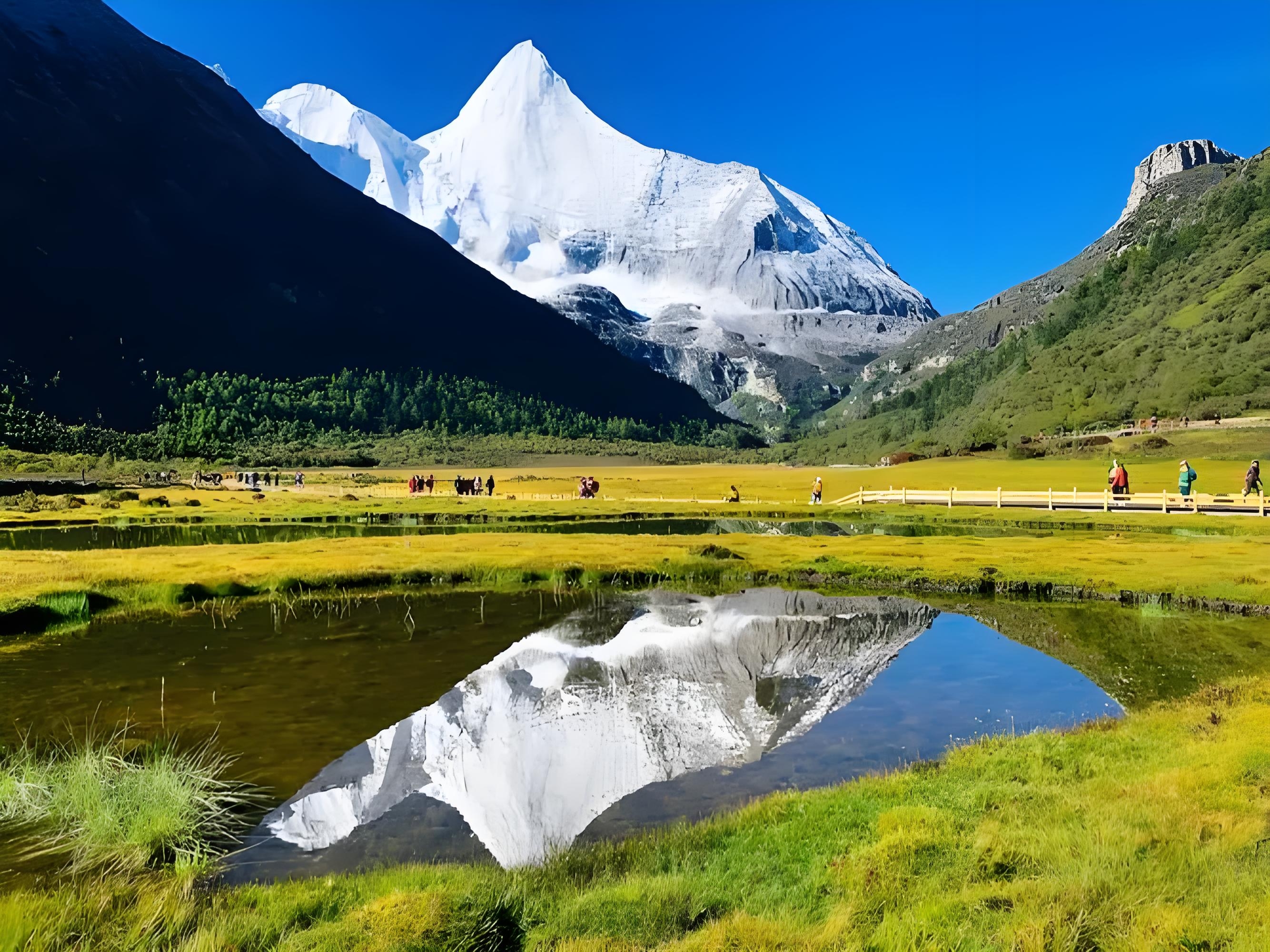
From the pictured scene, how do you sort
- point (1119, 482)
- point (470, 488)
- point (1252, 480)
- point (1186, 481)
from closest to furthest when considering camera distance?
1. point (1252, 480)
2. point (1186, 481)
3. point (1119, 482)
4. point (470, 488)

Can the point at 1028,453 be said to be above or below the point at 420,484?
above

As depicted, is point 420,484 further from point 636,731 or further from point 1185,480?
point 636,731

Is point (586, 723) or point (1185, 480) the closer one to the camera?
point (586, 723)

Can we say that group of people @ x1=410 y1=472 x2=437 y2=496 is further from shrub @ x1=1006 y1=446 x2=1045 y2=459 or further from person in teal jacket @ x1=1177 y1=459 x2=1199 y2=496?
shrub @ x1=1006 y1=446 x2=1045 y2=459

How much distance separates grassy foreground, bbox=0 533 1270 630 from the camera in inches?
1324

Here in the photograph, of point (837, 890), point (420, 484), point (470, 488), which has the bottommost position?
point (837, 890)

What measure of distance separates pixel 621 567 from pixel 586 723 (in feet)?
76.0

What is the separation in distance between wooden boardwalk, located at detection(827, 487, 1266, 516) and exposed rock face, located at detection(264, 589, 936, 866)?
45.2 meters

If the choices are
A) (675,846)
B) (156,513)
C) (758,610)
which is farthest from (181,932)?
(156,513)

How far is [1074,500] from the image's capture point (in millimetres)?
74312

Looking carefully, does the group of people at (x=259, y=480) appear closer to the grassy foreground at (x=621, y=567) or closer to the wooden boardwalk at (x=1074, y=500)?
the wooden boardwalk at (x=1074, y=500)

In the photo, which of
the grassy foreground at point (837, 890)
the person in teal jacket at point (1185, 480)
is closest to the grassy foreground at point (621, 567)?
the person in teal jacket at point (1185, 480)

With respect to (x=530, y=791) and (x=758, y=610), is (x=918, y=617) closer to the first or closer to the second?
(x=758, y=610)

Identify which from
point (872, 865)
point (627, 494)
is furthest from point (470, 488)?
point (872, 865)
